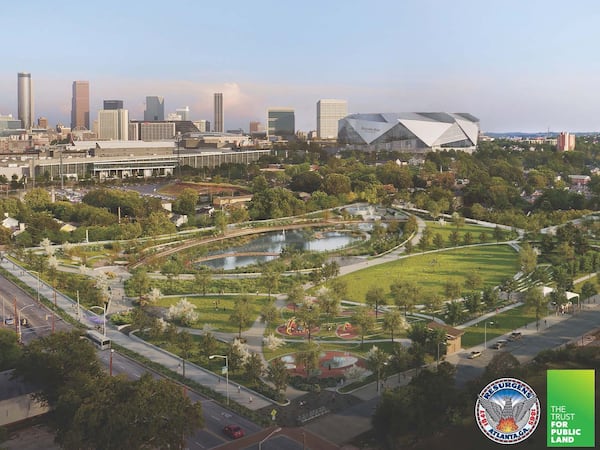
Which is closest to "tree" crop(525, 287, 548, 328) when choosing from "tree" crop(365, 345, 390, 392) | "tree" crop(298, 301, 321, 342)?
"tree" crop(298, 301, 321, 342)

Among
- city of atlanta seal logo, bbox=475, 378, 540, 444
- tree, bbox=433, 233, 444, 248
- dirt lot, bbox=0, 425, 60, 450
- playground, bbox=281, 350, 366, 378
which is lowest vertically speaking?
dirt lot, bbox=0, 425, 60, 450

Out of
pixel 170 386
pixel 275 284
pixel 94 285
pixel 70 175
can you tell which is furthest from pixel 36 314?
pixel 70 175

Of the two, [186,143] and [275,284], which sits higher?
[186,143]

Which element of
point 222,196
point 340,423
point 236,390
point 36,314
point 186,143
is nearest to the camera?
point 340,423

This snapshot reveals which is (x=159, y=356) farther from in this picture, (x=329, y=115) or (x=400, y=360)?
(x=329, y=115)

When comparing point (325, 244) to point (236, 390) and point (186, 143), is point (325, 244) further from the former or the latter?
point (186, 143)

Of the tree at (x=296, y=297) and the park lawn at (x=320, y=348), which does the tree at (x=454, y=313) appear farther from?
the tree at (x=296, y=297)

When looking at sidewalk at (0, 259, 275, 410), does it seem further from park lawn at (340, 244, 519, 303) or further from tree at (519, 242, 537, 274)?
tree at (519, 242, 537, 274)
